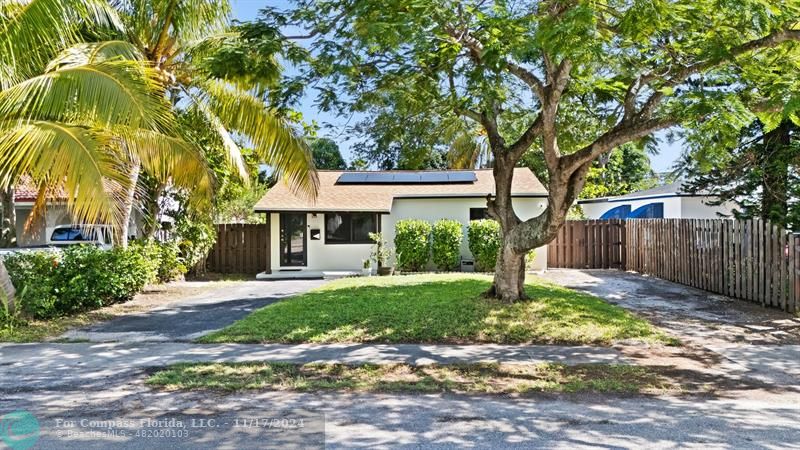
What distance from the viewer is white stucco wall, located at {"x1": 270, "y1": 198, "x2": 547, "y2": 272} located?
1788cm

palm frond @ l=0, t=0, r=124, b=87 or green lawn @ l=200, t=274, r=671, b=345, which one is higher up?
palm frond @ l=0, t=0, r=124, b=87

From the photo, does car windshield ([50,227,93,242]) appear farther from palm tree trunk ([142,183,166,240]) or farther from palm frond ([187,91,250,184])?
palm frond ([187,91,250,184])

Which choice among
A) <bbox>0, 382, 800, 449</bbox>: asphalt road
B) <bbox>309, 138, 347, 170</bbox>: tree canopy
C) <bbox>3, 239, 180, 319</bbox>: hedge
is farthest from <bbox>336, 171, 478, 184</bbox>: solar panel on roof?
<bbox>309, 138, 347, 170</bbox>: tree canopy

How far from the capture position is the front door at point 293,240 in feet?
59.1

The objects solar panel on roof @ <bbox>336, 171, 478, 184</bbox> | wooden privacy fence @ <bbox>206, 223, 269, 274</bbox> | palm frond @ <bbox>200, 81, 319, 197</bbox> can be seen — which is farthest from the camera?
solar panel on roof @ <bbox>336, 171, 478, 184</bbox>

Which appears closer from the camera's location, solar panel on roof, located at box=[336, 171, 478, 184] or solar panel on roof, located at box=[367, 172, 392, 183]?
solar panel on roof, located at box=[336, 171, 478, 184]

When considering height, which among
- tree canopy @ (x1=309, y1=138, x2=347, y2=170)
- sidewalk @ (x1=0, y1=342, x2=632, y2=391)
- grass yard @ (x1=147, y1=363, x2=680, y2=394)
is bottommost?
grass yard @ (x1=147, y1=363, x2=680, y2=394)

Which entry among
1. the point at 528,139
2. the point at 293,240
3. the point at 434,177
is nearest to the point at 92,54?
the point at 528,139

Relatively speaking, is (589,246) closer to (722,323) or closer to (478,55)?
(722,323)

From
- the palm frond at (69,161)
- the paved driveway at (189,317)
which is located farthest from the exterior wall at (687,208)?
the palm frond at (69,161)

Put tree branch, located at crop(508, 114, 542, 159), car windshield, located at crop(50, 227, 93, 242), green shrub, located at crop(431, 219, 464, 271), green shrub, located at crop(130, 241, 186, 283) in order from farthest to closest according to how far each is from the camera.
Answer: green shrub, located at crop(431, 219, 464, 271) < car windshield, located at crop(50, 227, 93, 242) < green shrub, located at crop(130, 241, 186, 283) < tree branch, located at crop(508, 114, 542, 159)

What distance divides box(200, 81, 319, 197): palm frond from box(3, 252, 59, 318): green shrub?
14.1 feet

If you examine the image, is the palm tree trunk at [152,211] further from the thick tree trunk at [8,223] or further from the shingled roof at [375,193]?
the thick tree trunk at [8,223]

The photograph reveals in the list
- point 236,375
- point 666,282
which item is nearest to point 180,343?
point 236,375
